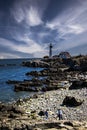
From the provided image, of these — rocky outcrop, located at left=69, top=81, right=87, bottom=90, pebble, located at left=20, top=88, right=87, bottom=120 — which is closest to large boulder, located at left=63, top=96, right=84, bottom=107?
pebble, located at left=20, top=88, right=87, bottom=120

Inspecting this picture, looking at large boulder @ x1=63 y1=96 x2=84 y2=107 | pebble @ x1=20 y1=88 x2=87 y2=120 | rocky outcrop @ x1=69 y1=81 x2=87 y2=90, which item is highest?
rocky outcrop @ x1=69 y1=81 x2=87 y2=90

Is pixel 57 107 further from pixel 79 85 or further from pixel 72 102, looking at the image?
pixel 79 85

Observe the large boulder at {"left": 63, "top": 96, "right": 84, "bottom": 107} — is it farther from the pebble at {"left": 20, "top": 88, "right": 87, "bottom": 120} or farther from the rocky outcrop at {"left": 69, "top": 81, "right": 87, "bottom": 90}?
the rocky outcrop at {"left": 69, "top": 81, "right": 87, "bottom": 90}

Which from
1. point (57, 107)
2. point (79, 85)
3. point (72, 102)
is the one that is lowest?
point (57, 107)

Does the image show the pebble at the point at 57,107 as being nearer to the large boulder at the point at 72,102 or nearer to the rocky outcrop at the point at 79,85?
the large boulder at the point at 72,102

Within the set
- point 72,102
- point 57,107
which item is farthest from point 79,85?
point 57,107

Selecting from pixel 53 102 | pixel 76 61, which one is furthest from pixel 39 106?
pixel 76 61

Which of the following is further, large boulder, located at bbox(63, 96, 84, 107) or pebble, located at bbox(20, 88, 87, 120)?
large boulder, located at bbox(63, 96, 84, 107)

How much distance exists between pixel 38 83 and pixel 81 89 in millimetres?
18942

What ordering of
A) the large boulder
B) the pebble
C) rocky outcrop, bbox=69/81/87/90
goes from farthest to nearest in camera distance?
rocky outcrop, bbox=69/81/87/90 → the large boulder → the pebble

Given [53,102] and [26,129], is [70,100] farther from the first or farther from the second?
[26,129]

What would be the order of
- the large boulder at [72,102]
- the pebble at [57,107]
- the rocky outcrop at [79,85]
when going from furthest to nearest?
the rocky outcrop at [79,85] → the large boulder at [72,102] → the pebble at [57,107]

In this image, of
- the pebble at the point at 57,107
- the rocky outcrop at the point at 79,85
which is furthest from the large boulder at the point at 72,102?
the rocky outcrop at the point at 79,85

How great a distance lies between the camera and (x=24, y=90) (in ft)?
Result: 209
